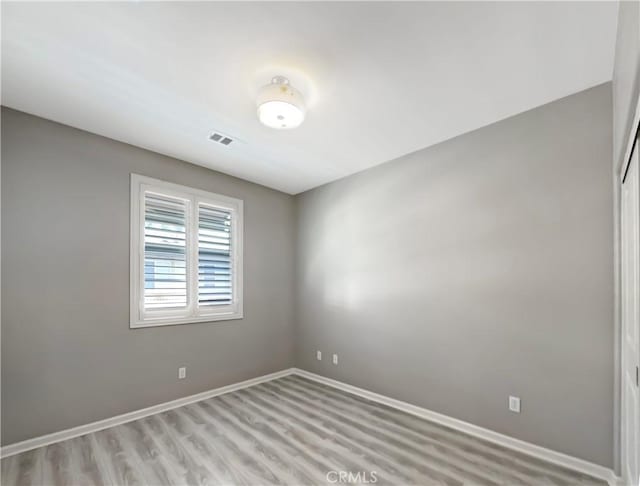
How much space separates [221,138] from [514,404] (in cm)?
360

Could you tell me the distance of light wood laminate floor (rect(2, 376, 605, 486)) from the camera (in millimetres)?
2227

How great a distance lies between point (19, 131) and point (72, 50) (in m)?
1.20

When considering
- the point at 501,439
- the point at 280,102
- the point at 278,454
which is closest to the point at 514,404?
the point at 501,439

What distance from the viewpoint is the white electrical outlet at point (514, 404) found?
2.60 m

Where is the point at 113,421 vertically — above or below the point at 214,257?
below

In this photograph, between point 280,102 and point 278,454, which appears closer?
point 280,102

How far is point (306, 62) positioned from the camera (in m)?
2.11

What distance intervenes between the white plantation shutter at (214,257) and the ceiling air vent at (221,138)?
3.15 feet

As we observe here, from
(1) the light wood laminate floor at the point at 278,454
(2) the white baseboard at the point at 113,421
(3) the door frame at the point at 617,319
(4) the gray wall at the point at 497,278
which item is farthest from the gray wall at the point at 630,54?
(2) the white baseboard at the point at 113,421

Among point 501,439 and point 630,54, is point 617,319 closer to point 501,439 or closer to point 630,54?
point 501,439

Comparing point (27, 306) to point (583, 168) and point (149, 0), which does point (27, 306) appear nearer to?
point (149, 0)

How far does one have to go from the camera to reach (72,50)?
2023 mm

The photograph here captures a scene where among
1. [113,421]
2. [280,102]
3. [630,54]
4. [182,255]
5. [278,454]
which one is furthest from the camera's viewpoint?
[182,255]

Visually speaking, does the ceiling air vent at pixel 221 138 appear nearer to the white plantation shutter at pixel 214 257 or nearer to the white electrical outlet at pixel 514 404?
the white plantation shutter at pixel 214 257
